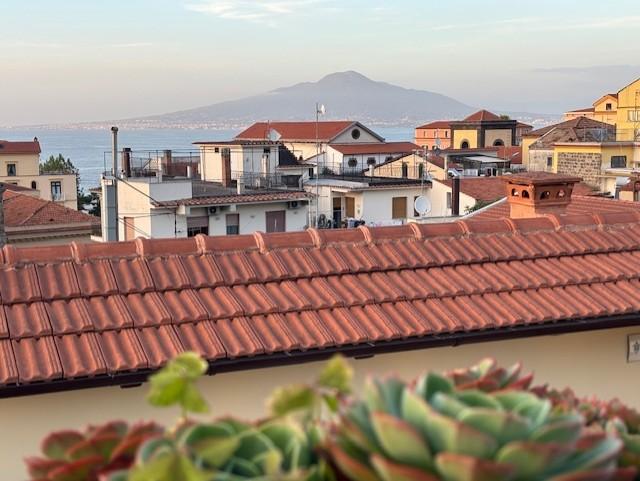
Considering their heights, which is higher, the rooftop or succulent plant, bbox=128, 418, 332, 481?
the rooftop

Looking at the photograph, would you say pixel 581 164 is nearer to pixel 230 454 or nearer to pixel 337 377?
pixel 337 377

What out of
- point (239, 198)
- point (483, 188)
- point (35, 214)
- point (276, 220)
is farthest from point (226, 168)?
point (483, 188)

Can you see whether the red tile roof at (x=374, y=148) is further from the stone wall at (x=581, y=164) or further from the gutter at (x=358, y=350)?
the gutter at (x=358, y=350)

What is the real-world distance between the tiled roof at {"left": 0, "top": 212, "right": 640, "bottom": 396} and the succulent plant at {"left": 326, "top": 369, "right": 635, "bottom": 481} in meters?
3.10

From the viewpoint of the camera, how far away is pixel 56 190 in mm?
65875

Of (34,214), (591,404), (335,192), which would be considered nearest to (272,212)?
(335,192)

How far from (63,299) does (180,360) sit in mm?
3592

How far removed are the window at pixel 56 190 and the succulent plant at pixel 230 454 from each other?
66459 millimetres

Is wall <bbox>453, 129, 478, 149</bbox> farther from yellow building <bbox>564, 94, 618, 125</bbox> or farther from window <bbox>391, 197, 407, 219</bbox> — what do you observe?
window <bbox>391, 197, 407, 219</bbox>

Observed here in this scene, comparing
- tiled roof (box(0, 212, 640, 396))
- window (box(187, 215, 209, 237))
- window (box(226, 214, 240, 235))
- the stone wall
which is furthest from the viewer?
the stone wall

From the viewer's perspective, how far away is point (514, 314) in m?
5.70

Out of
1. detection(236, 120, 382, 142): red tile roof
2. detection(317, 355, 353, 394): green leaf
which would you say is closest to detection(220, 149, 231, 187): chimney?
detection(236, 120, 382, 142): red tile roof

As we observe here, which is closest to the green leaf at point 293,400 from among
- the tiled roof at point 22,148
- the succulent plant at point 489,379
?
the succulent plant at point 489,379

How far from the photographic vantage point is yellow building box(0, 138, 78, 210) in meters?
65.6
